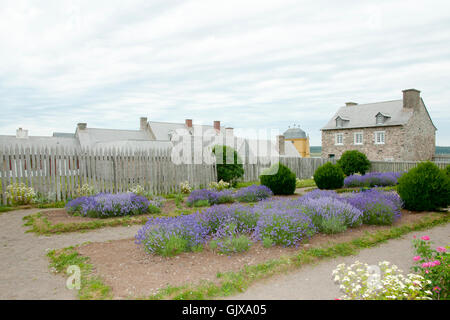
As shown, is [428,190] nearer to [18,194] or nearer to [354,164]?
[18,194]

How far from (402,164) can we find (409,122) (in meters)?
11.6

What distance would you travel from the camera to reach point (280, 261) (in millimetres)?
4602

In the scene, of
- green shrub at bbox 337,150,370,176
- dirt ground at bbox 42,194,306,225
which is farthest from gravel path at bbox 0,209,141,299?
green shrub at bbox 337,150,370,176

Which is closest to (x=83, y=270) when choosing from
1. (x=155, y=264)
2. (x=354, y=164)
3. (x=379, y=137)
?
(x=155, y=264)

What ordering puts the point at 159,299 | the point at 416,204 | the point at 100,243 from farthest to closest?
the point at 416,204 < the point at 100,243 < the point at 159,299

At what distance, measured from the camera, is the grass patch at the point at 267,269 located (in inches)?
143

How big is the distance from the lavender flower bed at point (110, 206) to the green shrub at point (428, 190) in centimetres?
721

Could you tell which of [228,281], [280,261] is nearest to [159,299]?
[228,281]

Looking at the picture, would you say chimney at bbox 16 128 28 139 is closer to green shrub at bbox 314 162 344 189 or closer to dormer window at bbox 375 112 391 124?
green shrub at bbox 314 162 344 189

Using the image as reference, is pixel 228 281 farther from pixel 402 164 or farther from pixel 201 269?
pixel 402 164

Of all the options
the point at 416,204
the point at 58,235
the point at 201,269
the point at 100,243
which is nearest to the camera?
the point at 201,269

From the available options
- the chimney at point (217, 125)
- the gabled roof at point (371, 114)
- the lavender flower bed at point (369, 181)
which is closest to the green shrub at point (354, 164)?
the lavender flower bed at point (369, 181)

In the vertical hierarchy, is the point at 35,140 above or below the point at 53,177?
above

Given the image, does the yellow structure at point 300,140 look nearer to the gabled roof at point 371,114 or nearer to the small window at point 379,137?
the gabled roof at point 371,114
